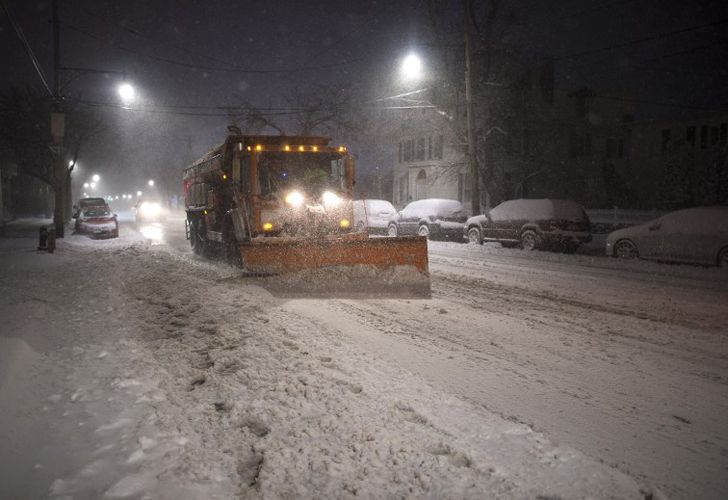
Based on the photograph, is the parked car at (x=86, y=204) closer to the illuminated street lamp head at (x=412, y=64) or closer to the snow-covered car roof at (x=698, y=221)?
the illuminated street lamp head at (x=412, y=64)

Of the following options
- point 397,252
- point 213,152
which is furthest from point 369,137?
point 397,252

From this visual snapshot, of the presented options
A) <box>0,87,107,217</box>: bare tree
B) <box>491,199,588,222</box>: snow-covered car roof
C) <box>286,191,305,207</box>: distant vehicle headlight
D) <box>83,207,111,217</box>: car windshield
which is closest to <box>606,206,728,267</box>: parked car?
<box>491,199,588,222</box>: snow-covered car roof

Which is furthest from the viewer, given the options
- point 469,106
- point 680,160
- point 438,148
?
point 438,148

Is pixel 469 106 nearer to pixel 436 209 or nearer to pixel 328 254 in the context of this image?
pixel 436 209

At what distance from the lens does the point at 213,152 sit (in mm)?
13352

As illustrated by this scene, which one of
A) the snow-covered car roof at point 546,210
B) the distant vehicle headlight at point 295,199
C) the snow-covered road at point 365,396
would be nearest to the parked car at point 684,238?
the snow-covered car roof at point 546,210

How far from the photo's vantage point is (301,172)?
35.4ft

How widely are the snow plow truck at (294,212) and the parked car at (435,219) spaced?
34.8 ft

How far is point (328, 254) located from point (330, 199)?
2.17 m

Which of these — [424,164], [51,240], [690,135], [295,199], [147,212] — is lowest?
[51,240]

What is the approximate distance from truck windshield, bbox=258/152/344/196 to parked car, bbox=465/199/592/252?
347 inches

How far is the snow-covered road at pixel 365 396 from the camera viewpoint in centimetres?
305

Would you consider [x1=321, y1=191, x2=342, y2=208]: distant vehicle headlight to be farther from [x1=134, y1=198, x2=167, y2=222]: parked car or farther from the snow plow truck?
[x1=134, y1=198, x2=167, y2=222]: parked car

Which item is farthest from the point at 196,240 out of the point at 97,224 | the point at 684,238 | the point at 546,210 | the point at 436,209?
the point at 684,238
